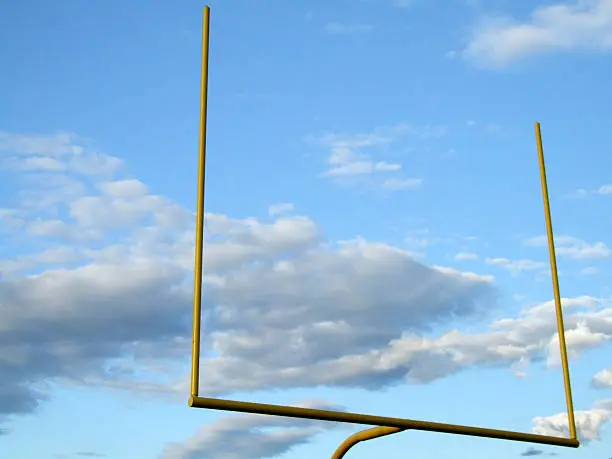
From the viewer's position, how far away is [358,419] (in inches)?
197

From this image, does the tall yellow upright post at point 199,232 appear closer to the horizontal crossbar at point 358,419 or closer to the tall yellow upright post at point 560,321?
the horizontal crossbar at point 358,419

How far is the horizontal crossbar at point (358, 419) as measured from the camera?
4.52 metres

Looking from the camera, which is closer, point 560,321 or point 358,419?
point 358,419

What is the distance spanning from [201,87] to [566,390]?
3221 millimetres

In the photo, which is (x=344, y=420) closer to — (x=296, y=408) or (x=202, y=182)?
(x=296, y=408)

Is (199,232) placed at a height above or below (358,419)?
above

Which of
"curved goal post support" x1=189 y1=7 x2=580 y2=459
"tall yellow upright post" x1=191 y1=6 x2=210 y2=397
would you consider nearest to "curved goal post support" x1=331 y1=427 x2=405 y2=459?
"curved goal post support" x1=189 y1=7 x2=580 y2=459

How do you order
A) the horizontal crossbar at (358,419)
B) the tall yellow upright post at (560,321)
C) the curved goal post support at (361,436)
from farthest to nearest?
the tall yellow upright post at (560,321) → the curved goal post support at (361,436) → the horizontal crossbar at (358,419)

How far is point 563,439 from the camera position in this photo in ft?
20.4

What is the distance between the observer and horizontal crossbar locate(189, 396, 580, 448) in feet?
14.8

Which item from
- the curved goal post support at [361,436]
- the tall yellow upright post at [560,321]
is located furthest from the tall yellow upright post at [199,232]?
the tall yellow upright post at [560,321]

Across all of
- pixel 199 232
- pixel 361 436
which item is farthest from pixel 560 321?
pixel 199 232

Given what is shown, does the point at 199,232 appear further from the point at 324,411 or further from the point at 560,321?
the point at 560,321

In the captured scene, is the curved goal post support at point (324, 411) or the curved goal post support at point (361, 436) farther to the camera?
the curved goal post support at point (361, 436)
